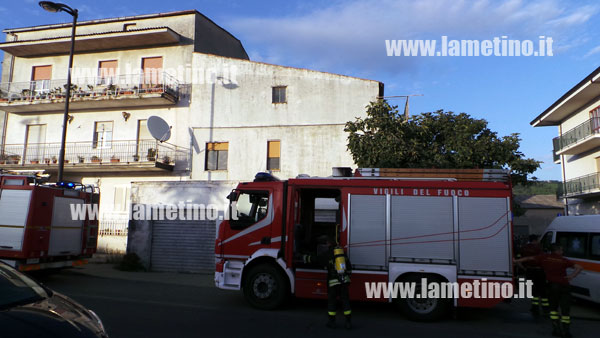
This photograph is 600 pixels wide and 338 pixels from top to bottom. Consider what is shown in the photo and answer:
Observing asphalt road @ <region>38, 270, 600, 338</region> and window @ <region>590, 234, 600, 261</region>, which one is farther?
window @ <region>590, 234, 600, 261</region>

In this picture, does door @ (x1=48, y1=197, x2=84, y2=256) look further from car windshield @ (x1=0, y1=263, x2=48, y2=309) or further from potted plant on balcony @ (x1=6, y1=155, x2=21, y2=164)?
potted plant on balcony @ (x1=6, y1=155, x2=21, y2=164)

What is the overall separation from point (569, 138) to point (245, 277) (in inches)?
970

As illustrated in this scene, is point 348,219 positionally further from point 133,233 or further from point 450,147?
point 133,233

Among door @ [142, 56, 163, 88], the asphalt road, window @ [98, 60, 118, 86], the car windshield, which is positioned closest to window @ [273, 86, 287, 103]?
door @ [142, 56, 163, 88]

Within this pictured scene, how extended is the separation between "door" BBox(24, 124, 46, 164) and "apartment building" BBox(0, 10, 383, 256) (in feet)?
0.21

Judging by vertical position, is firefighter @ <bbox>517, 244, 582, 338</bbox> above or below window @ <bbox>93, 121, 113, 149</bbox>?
below

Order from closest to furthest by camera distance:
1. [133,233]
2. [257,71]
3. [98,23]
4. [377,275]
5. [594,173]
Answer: [377,275]
[133,233]
[257,71]
[98,23]
[594,173]

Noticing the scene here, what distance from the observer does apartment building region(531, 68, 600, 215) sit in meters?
22.4

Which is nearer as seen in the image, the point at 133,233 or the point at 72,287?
the point at 72,287

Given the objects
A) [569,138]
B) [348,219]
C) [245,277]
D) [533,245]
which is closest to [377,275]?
[348,219]

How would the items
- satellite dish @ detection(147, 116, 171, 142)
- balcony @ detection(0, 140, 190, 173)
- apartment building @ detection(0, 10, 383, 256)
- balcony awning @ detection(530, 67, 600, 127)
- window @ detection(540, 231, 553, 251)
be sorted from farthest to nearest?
balcony awning @ detection(530, 67, 600, 127) → balcony @ detection(0, 140, 190, 173) → apartment building @ detection(0, 10, 383, 256) → satellite dish @ detection(147, 116, 171, 142) → window @ detection(540, 231, 553, 251)

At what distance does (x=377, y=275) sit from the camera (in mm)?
8172

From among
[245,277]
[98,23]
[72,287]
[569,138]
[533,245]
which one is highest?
[98,23]

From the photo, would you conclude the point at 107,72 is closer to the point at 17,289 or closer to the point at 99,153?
the point at 99,153
